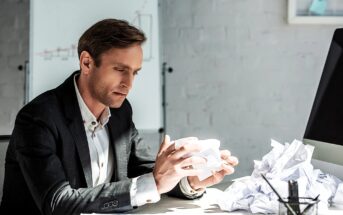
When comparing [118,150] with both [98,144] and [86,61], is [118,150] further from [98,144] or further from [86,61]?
[86,61]

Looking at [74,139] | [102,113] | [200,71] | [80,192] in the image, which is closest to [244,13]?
[200,71]

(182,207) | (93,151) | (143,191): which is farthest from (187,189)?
(93,151)

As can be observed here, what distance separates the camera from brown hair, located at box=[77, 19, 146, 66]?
1483 millimetres

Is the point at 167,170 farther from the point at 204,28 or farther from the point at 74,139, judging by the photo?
the point at 204,28

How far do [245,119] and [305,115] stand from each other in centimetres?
38

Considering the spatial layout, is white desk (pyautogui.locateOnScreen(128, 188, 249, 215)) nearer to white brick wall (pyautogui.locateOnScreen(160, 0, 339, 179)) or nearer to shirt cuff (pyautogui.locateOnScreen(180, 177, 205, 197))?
shirt cuff (pyautogui.locateOnScreen(180, 177, 205, 197))

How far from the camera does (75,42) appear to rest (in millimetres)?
2768

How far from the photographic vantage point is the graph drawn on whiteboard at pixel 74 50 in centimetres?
273

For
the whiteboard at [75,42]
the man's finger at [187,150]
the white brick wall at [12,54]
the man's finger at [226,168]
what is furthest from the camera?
the white brick wall at [12,54]

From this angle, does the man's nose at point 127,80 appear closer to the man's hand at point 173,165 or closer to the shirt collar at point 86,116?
the shirt collar at point 86,116

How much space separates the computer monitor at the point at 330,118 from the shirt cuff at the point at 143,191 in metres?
0.51

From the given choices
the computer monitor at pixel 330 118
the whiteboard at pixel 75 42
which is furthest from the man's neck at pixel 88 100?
the whiteboard at pixel 75 42

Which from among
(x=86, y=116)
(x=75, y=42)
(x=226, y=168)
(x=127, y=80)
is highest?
(x=75, y=42)

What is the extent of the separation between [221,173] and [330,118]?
13.8 inches
